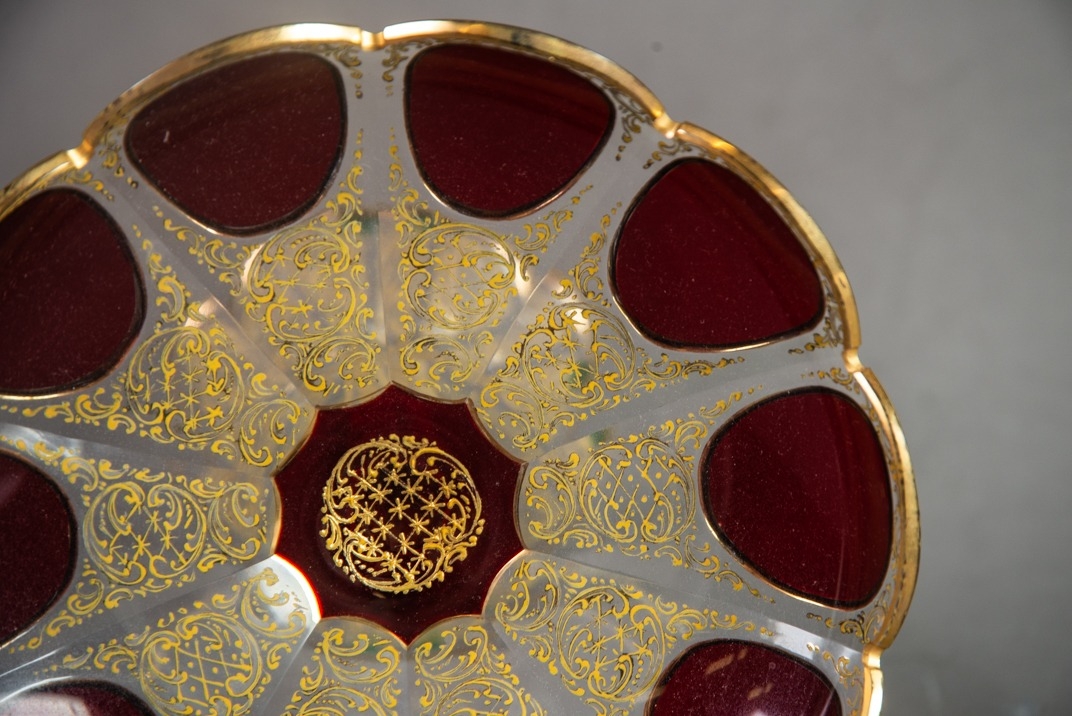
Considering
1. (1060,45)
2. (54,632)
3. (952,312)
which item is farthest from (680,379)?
(54,632)

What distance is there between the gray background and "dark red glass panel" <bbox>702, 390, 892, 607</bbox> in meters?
0.38

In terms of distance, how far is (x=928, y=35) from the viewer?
68.9 inches

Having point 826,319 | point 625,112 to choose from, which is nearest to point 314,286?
point 625,112

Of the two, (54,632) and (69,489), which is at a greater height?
(69,489)

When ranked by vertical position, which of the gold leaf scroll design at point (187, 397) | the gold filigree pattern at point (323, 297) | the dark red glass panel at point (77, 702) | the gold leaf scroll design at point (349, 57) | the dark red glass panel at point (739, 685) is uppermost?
the gold leaf scroll design at point (349, 57)

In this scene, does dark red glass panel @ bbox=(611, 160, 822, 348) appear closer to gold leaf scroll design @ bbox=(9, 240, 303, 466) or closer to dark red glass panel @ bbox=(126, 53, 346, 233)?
dark red glass panel @ bbox=(126, 53, 346, 233)

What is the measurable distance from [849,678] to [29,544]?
4.21 ft

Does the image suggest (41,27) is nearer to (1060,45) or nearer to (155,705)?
(155,705)

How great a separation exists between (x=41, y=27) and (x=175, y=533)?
909mm

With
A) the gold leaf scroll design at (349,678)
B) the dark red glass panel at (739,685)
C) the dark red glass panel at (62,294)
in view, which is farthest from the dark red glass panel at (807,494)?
the dark red glass panel at (62,294)

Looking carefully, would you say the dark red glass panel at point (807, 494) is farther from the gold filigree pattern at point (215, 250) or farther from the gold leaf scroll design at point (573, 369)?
the gold filigree pattern at point (215, 250)

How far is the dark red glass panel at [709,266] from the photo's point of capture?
4.99 ft

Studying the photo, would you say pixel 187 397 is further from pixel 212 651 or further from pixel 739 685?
pixel 739 685

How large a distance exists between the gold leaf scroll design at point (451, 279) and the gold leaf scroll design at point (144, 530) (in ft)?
1.17
